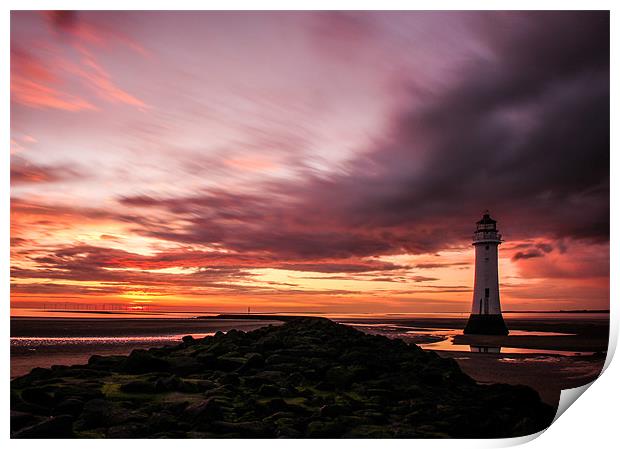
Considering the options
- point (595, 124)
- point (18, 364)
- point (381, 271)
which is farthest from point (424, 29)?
point (18, 364)

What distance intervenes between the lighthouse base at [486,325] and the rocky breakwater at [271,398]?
20.9 feet

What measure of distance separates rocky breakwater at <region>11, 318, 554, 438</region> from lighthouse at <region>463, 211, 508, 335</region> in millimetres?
4835

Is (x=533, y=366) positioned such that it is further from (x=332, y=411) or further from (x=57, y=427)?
(x=57, y=427)

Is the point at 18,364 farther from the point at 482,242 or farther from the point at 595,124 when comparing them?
the point at 595,124

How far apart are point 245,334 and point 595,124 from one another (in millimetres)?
5939

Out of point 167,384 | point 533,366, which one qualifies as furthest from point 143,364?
point 533,366

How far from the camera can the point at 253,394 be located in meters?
6.77

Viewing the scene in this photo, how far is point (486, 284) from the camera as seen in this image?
44.0 ft

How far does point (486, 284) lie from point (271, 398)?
8.15 meters

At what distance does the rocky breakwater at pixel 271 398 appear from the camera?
6.05 metres

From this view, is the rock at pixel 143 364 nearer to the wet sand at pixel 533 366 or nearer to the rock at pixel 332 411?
the rock at pixel 332 411

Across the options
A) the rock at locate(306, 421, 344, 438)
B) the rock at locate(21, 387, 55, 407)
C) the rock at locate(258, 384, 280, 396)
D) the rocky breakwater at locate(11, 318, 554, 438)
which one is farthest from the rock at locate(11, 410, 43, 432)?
the rock at locate(306, 421, 344, 438)

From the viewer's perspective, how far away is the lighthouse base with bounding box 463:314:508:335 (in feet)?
46.2

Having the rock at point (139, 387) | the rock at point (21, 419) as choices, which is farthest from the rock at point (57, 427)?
the rock at point (139, 387)
